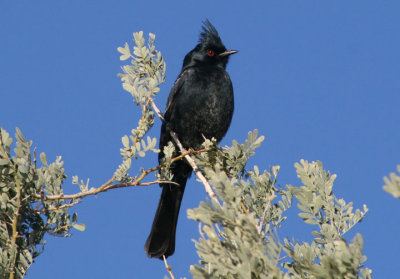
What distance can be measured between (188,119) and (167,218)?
96cm

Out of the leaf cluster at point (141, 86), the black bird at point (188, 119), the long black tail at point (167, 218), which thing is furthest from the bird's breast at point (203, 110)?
the leaf cluster at point (141, 86)

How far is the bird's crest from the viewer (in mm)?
6617

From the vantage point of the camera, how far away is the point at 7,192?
3.11 m

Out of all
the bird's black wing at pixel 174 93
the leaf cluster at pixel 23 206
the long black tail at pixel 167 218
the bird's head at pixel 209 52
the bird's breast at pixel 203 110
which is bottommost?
the leaf cluster at pixel 23 206

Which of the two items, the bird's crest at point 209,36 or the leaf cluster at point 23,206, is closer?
the leaf cluster at point 23,206

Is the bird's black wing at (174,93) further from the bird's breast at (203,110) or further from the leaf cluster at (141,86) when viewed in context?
the leaf cluster at (141,86)

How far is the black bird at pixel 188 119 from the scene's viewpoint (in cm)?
577

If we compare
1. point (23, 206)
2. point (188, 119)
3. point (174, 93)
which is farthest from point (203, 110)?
point (23, 206)

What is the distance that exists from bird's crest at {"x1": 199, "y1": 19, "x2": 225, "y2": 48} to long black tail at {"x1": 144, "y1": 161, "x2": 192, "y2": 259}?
1.44 m

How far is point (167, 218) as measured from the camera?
229 inches

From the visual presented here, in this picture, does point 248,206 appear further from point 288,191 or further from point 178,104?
point 178,104

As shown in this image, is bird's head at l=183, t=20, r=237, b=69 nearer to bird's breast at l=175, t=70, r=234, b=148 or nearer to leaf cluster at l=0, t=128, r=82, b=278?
bird's breast at l=175, t=70, r=234, b=148

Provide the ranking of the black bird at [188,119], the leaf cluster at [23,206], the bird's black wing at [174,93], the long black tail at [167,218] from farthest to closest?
the bird's black wing at [174,93] → the black bird at [188,119] → the long black tail at [167,218] → the leaf cluster at [23,206]

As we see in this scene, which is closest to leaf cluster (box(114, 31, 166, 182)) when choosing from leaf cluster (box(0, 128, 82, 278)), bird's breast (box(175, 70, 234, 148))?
leaf cluster (box(0, 128, 82, 278))
